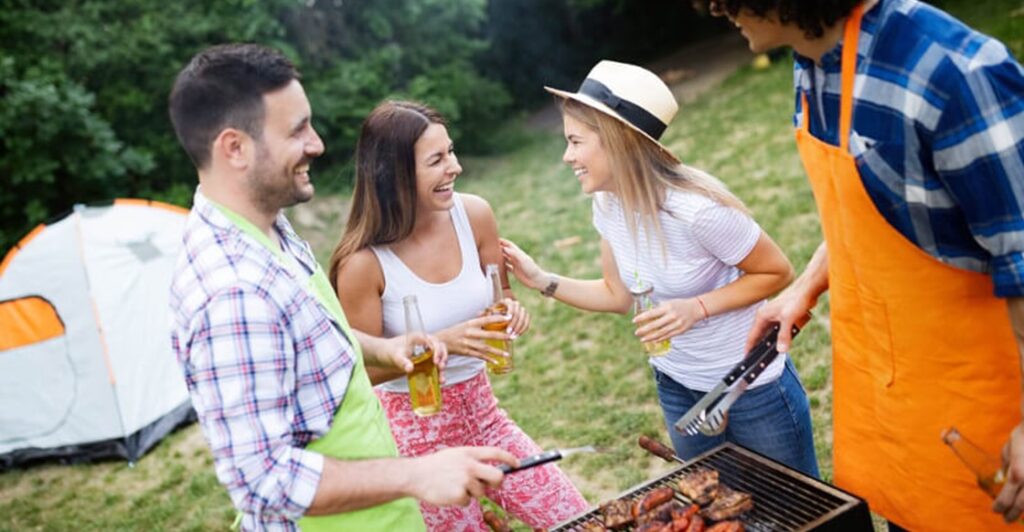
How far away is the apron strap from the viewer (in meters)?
1.83

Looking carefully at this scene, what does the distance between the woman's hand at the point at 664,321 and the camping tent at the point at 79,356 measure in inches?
192

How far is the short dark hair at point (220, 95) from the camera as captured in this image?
1.98m

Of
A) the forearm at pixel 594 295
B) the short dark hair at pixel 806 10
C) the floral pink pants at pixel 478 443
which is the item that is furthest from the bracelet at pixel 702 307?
the short dark hair at pixel 806 10

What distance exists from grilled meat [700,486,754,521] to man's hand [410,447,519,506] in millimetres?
615

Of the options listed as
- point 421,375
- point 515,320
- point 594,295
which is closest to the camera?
point 421,375

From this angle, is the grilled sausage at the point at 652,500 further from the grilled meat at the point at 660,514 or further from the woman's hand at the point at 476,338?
the woman's hand at the point at 476,338

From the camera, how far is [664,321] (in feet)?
9.11

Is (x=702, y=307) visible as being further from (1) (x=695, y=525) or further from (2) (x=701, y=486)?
(1) (x=695, y=525)

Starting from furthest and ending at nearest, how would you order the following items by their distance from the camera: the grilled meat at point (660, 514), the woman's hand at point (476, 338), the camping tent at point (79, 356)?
the camping tent at point (79, 356) → the woman's hand at point (476, 338) → the grilled meat at point (660, 514)

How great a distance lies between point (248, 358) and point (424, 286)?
53.0 inches

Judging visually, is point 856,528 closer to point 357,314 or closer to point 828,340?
point 357,314

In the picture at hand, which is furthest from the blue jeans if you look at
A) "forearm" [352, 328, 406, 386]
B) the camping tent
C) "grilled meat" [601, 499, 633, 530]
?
the camping tent

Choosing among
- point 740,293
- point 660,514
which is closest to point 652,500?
point 660,514

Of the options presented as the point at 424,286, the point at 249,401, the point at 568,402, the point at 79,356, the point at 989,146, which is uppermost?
the point at 989,146
